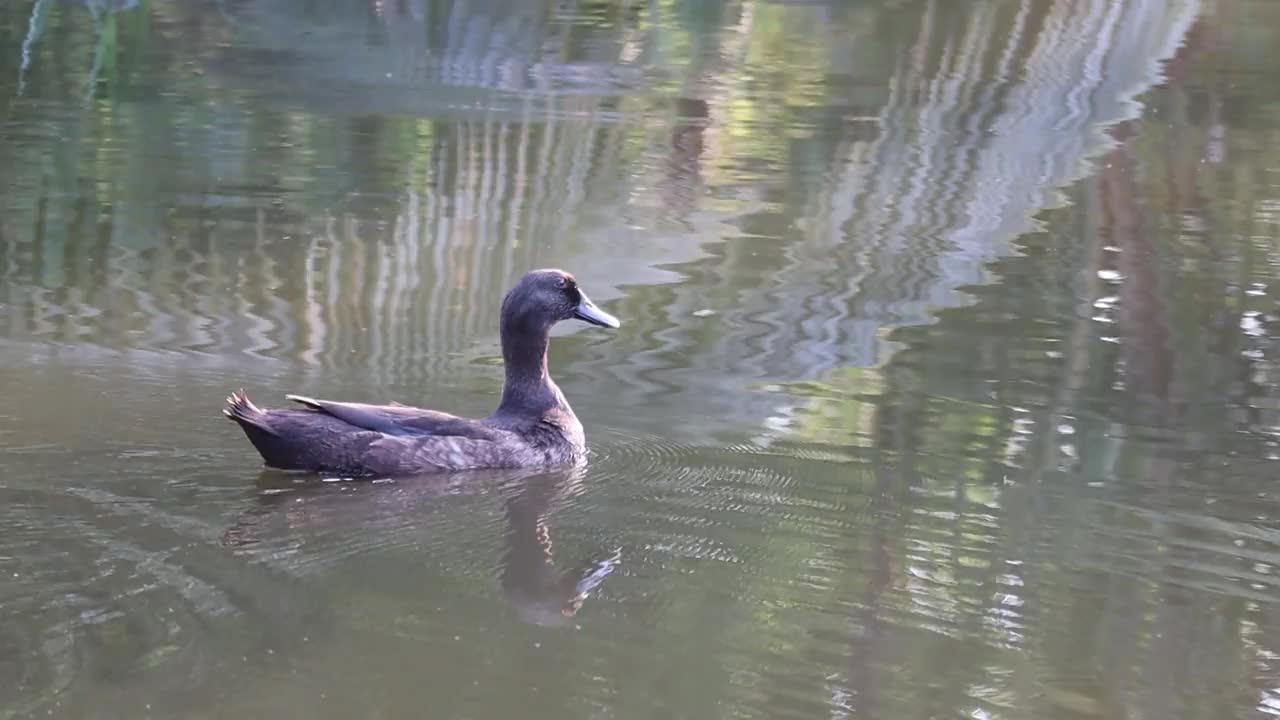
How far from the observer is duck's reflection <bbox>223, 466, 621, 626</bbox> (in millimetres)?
6617

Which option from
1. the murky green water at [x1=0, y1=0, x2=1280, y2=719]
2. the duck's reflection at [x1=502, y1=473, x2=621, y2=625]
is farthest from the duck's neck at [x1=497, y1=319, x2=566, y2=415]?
the duck's reflection at [x1=502, y1=473, x2=621, y2=625]

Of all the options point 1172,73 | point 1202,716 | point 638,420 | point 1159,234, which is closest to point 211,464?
point 638,420

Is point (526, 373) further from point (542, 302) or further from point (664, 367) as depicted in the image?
point (664, 367)

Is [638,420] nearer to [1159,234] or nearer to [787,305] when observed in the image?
[787,305]

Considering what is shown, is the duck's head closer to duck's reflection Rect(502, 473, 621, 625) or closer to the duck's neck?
the duck's neck

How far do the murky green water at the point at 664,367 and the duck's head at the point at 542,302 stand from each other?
55 cm

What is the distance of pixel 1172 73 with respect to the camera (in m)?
18.8

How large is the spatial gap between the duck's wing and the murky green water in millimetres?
242

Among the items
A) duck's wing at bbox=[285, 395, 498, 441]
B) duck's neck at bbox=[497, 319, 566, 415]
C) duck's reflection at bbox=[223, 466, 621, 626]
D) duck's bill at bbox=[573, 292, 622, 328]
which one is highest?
duck's bill at bbox=[573, 292, 622, 328]

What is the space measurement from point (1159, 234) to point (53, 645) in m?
9.59

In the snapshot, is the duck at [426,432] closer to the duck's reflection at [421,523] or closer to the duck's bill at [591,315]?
the duck's reflection at [421,523]

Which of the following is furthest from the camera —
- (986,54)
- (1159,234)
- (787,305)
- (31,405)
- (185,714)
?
(986,54)

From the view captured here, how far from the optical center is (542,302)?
8945 mm

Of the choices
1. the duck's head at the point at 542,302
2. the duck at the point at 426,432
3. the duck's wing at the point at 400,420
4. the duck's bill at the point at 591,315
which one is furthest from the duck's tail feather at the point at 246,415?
the duck's bill at the point at 591,315
